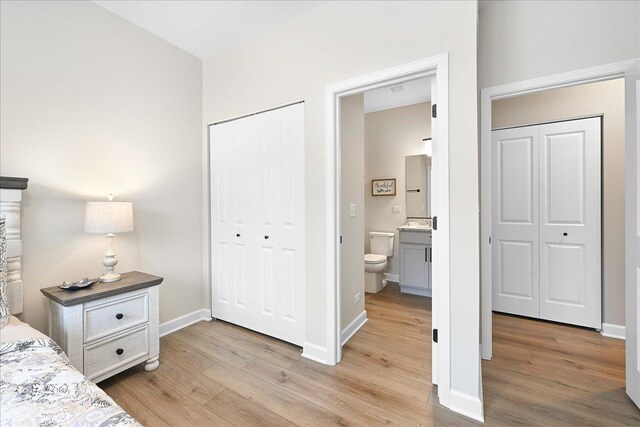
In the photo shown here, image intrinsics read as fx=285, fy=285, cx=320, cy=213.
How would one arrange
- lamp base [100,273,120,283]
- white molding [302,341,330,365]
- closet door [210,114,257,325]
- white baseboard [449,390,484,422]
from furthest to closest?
closet door [210,114,257,325], white molding [302,341,330,365], lamp base [100,273,120,283], white baseboard [449,390,484,422]

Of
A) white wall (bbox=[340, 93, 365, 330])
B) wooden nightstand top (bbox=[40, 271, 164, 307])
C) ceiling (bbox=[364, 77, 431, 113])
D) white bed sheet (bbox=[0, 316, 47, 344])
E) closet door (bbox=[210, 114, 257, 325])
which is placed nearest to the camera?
white bed sheet (bbox=[0, 316, 47, 344])

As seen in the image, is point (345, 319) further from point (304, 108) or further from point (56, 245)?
point (56, 245)

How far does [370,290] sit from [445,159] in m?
2.49

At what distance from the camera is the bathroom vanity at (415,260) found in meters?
3.59

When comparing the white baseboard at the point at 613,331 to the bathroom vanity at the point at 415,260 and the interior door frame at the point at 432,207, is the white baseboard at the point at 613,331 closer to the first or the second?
the bathroom vanity at the point at 415,260

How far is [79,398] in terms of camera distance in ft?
2.88

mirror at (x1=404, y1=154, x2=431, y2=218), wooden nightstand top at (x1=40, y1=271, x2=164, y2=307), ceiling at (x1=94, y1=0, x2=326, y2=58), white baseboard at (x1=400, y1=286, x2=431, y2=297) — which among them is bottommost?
white baseboard at (x1=400, y1=286, x2=431, y2=297)

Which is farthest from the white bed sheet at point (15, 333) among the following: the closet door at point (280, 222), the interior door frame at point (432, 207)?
the interior door frame at point (432, 207)

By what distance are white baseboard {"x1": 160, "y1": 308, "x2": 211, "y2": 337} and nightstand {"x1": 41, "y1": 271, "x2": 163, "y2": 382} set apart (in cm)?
55

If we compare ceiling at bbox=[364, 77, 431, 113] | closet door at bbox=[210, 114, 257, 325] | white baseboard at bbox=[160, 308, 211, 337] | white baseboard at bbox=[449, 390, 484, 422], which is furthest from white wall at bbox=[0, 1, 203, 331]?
white baseboard at bbox=[449, 390, 484, 422]

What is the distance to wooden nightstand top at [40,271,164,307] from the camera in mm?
1673

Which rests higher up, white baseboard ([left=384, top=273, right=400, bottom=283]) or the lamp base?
the lamp base

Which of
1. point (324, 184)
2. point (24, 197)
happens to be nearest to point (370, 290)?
point (324, 184)

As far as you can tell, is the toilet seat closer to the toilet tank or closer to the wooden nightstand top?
the toilet tank
